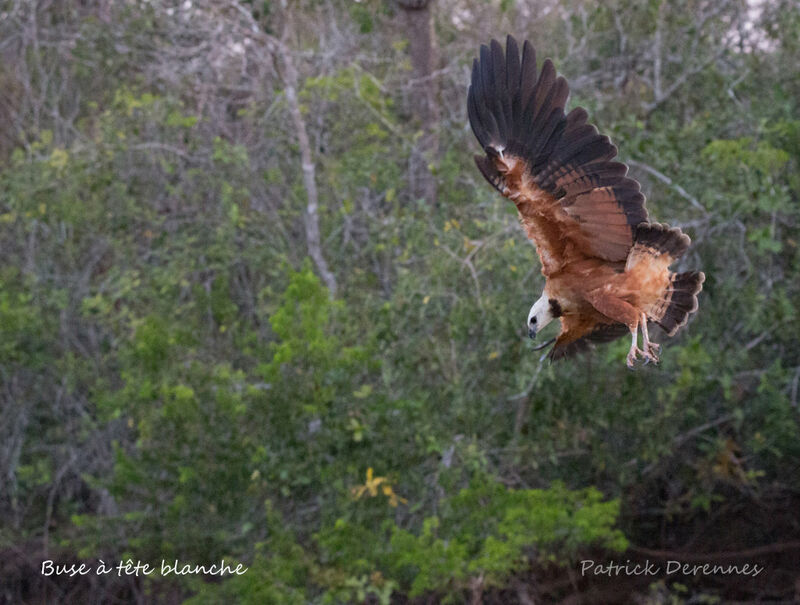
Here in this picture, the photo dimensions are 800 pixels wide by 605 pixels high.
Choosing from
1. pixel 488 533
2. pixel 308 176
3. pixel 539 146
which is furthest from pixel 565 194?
pixel 308 176

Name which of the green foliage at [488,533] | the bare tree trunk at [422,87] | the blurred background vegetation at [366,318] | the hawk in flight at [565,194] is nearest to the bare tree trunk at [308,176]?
the blurred background vegetation at [366,318]

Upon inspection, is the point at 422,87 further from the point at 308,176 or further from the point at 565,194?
the point at 565,194

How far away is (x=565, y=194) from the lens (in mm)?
4777

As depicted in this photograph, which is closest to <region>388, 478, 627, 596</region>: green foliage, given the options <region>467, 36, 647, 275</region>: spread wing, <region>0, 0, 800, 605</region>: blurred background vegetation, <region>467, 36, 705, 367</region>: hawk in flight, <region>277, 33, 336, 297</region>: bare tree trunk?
<region>0, 0, 800, 605</region>: blurred background vegetation

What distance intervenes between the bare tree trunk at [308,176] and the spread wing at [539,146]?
501 centimetres

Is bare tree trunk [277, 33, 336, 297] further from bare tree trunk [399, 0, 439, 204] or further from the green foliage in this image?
the green foliage

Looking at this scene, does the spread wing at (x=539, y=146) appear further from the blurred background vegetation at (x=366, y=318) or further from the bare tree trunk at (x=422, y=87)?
the bare tree trunk at (x=422, y=87)

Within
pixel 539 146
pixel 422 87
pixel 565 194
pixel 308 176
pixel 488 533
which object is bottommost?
pixel 488 533

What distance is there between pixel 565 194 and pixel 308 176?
5442mm

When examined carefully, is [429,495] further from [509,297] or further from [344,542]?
[509,297]

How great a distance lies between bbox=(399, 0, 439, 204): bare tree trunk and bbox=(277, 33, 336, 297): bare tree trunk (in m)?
1.00

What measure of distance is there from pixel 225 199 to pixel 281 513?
342 centimetres

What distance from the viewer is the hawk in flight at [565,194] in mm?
4695

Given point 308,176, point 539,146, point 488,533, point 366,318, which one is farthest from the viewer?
point 308,176
